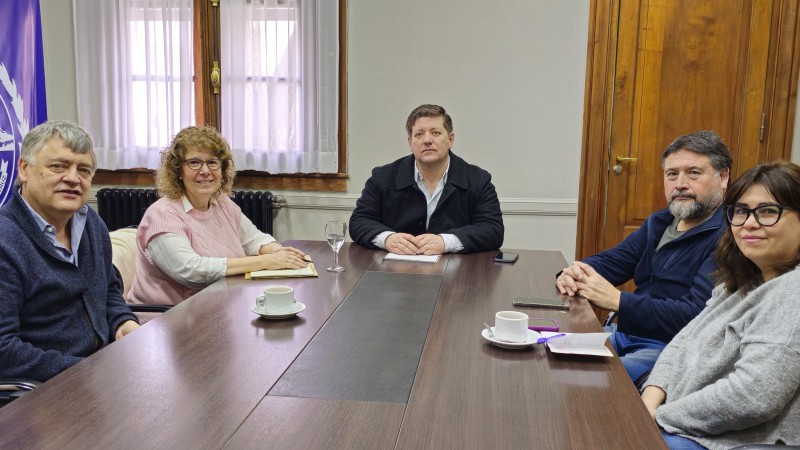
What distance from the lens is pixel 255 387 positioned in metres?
1.20

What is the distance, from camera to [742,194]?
1503 mm

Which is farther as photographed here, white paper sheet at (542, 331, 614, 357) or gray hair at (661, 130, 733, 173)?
gray hair at (661, 130, 733, 173)

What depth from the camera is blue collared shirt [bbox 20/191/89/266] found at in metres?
1.66

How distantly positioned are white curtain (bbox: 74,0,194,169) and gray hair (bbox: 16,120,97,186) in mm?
2351

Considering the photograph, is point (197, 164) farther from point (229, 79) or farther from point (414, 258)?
point (229, 79)

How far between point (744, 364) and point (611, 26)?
2848mm

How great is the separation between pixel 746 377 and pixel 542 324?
1.51 feet

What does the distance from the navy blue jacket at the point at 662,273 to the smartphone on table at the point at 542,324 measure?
40 centimetres

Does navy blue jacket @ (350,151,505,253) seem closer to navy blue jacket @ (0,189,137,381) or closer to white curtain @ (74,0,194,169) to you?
navy blue jacket @ (0,189,137,381)

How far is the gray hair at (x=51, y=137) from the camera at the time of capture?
5.60 feet

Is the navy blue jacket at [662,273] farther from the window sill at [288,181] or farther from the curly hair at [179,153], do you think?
the window sill at [288,181]

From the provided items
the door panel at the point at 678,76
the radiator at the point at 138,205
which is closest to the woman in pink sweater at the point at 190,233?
the radiator at the point at 138,205

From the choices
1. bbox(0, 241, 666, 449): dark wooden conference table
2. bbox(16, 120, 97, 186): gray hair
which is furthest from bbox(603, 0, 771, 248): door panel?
bbox(16, 120, 97, 186): gray hair

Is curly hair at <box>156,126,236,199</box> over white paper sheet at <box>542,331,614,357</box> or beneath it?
over
